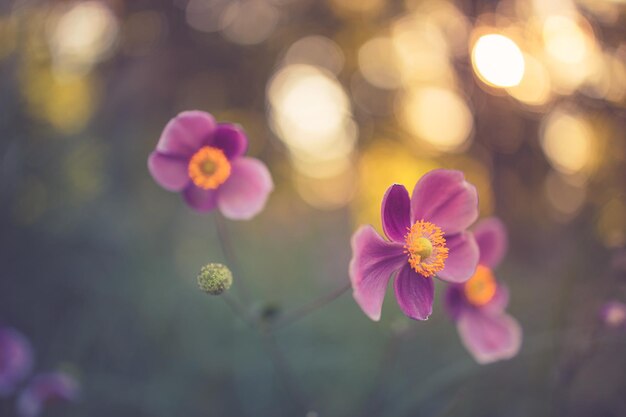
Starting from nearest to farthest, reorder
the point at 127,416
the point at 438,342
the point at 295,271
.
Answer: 1. the point at 127,416
2. the point at 438,342
3. the point at 295,271

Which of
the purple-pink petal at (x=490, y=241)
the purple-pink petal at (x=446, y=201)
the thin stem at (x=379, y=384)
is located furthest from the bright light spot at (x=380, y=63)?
the purple-pink petal at (x=446, y=201)

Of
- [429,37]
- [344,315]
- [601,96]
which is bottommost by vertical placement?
[344,315]

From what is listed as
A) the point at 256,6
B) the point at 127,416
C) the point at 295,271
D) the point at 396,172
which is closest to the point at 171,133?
the point at 127,416

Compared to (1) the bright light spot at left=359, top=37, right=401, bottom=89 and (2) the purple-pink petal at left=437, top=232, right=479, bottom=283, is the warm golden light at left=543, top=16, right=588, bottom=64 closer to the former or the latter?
(2) the purple-pink petal at left=437, top=232, right=479, bottom=283

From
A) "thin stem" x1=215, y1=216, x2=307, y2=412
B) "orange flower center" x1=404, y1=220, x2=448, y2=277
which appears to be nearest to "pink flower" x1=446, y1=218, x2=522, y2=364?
"orange flower center" x1=404, y1=220, x2=448, y2=277

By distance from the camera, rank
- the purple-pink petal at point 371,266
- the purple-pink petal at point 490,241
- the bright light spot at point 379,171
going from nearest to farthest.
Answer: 1. the purple-pink petal at point 371,266
2. the purple-pink petal at point 490,241
3. the bright light spot at point 379,171

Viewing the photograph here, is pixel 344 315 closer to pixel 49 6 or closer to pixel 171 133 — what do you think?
pixel 171 133

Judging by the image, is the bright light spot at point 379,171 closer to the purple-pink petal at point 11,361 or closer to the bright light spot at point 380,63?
the bright light spot at point 380,63

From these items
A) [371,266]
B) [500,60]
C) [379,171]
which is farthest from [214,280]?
[379,171]
